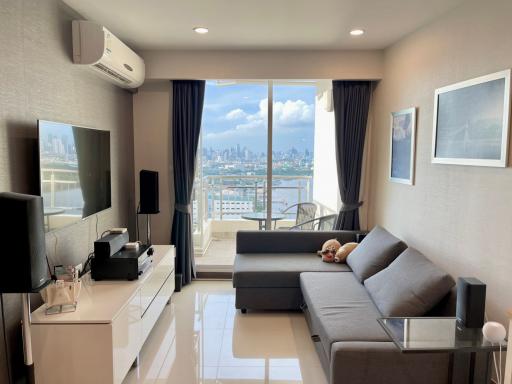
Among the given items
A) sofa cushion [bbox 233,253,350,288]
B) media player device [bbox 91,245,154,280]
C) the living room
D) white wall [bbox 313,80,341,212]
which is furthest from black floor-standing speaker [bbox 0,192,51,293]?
white wall [bbox 313,80,341,212]

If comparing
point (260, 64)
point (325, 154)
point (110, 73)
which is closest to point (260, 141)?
point (260, 64)

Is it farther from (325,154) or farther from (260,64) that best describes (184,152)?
(325,154)

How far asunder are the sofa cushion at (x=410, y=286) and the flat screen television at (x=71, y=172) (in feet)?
7.76

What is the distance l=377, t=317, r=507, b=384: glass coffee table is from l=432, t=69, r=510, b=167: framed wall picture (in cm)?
100

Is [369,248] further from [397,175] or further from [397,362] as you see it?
[397,362]

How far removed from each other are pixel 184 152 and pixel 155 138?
42cm

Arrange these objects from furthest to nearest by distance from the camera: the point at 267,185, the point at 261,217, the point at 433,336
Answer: the point at 261,217 → the point at 267,185 → the point at 433,336

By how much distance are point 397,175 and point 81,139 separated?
9.46 feet

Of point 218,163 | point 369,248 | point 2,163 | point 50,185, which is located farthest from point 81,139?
point 369,248

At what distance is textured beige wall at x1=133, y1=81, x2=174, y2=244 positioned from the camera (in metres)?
4.41

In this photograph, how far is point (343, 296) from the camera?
117 inches

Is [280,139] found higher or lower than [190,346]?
higher

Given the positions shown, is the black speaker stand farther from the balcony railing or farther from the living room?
the balcony railing

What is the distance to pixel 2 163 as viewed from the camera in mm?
2182
